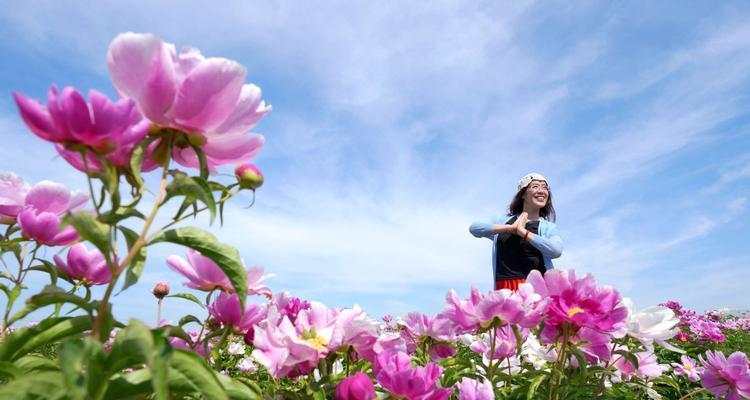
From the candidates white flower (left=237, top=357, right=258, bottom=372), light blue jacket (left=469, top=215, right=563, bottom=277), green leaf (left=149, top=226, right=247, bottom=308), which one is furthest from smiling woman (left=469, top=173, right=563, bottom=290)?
green leaf (left=149, top=226, right=247, bottom=308)

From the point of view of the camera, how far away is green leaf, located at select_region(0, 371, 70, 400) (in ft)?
2.29

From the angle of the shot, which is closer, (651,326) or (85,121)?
(85,121)

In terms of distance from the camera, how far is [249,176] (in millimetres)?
941

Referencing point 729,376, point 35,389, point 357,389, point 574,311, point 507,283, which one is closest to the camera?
point 35,389

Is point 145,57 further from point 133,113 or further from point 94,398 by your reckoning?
point 94,398

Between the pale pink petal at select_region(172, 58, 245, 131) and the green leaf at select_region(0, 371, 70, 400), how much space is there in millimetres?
425

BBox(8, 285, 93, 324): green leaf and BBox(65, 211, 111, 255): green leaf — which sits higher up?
BBox(65, 211, 111, 255): green leaf

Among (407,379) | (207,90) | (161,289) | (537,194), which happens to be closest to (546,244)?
(537,194)

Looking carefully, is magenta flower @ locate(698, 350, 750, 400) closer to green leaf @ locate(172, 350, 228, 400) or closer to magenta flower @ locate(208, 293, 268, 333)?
magenta flower @ locate(208, 293, 268, 333)

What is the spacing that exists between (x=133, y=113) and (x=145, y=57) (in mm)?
96

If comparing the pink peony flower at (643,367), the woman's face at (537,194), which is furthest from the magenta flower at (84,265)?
the woman's face at (537,194)

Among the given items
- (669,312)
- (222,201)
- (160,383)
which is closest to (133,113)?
(222,201)

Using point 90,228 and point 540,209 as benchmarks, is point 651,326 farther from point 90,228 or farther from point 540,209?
point 540,209

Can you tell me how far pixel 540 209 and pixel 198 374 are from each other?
571cm
